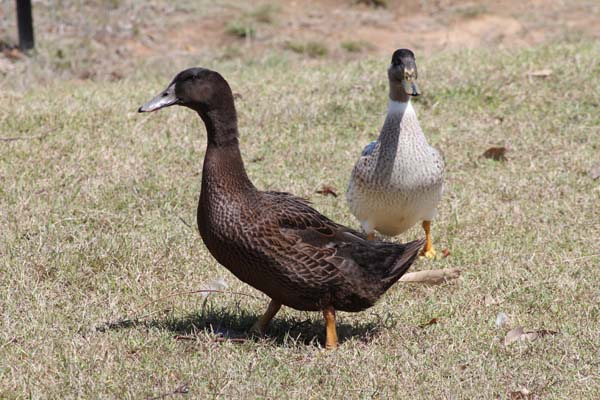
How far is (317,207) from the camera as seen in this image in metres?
6.50

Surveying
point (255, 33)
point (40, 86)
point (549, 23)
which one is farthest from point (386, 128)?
point (549, 23)

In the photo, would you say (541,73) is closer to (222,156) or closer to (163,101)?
(222,156)

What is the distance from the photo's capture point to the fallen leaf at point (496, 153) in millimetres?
7410

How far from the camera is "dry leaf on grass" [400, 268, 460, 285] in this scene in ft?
17.5

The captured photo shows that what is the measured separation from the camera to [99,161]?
700cm

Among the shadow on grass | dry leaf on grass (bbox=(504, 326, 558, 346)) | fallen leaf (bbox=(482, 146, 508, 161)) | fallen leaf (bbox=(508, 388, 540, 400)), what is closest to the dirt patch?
fallen leaf (bbox=(482, 146, 508, 161))

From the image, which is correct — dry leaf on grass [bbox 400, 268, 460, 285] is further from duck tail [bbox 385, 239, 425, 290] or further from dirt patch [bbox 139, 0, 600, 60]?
dirt patch [bbox 139, 0, 600, 60]

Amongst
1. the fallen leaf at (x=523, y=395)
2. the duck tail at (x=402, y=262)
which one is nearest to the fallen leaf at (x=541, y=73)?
the duck tail at (x=402, y=262)

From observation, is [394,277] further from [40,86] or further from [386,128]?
[40,86]

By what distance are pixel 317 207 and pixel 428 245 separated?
3.04ft

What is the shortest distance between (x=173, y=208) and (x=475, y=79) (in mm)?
3623

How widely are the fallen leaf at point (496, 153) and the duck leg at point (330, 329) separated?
342cm

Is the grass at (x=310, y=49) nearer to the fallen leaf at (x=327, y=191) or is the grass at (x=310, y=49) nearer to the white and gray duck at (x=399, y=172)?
the fallen leaf at (x=327, y=191)

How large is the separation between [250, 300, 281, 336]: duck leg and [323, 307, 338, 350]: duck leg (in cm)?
27
